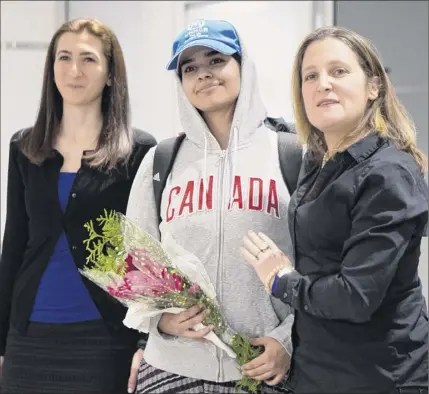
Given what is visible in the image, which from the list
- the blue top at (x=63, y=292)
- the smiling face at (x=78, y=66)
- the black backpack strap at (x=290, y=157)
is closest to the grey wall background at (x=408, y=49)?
the black backpack strap at (x=290, y=157)

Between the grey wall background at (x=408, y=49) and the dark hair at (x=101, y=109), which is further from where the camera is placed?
the grey wall background at (x=408, y=49)

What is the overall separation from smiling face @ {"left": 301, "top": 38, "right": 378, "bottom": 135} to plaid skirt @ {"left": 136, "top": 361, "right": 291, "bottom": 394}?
0.76 m

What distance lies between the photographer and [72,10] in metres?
4.23

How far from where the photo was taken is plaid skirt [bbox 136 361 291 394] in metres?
2.02

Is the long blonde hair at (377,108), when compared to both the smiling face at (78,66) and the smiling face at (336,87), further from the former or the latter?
the smiling face at (78,66)

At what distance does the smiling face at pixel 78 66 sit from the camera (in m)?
2.45

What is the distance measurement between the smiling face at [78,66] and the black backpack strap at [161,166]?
43 centimetres

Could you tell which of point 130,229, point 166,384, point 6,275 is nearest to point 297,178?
point 130,229

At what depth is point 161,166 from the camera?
2164mm

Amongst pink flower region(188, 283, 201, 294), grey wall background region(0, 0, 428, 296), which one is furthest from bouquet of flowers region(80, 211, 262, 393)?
grey wall background region(0, 0, 428, 296)

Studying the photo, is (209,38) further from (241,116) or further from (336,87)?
(336,87)

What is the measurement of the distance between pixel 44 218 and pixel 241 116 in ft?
2.53

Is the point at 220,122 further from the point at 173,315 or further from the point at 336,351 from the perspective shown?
the point at 336,351

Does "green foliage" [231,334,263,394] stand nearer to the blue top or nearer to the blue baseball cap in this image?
the blue top
